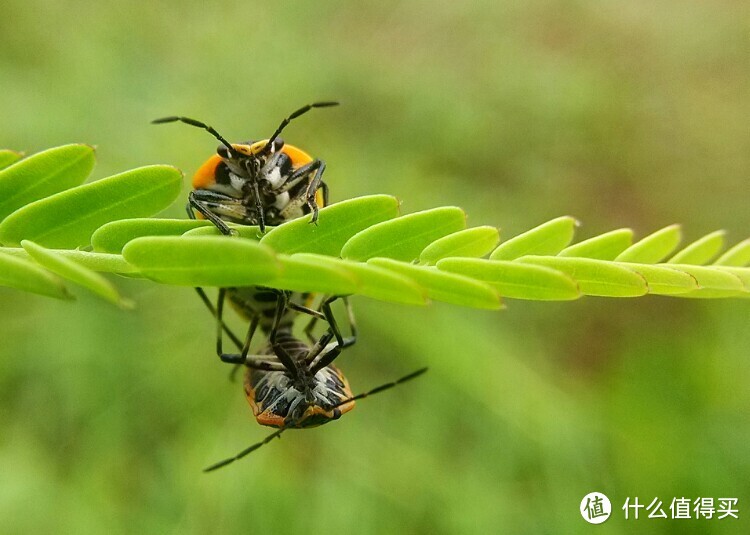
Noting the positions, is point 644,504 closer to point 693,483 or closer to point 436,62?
point 693,483

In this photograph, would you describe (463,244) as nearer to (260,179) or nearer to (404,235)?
(404,235)

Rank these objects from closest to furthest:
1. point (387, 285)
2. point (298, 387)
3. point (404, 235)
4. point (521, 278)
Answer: point (387, 285), point (521, 278), point (404, 235), point (298, 387)

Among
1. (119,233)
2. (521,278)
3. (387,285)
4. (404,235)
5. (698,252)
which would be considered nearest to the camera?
(387,285)

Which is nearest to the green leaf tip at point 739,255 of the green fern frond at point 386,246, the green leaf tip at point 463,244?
the green fern frond at point 386,246

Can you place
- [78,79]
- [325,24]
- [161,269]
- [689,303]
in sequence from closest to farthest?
[161,269], [78,79], [689,303], [325,24]

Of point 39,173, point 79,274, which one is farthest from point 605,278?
point 39,173

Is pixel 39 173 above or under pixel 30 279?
above

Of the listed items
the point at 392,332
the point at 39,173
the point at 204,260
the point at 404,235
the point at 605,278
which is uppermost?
the point at 39,173

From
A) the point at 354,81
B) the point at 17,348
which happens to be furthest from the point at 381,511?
the point at 354,81
